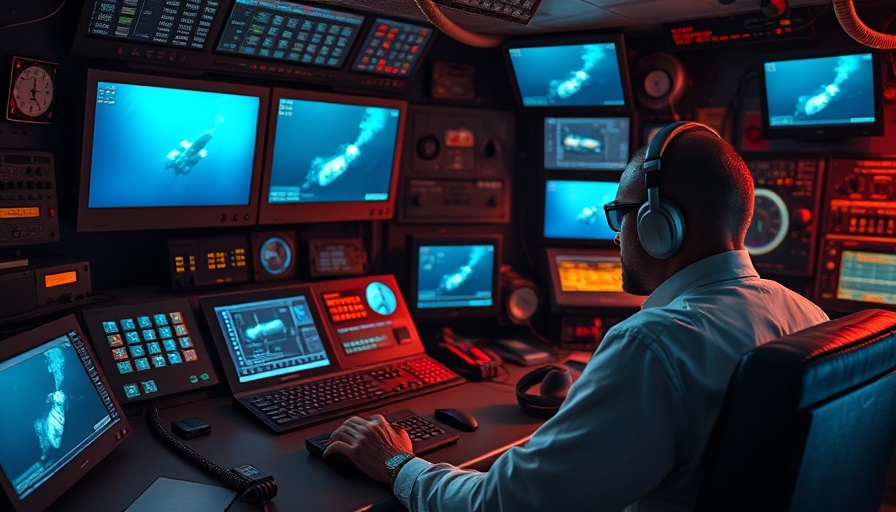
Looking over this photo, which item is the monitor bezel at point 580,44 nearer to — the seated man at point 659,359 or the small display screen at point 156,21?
the small display screen at point 156,21

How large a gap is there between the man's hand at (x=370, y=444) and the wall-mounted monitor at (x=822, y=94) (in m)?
1.85

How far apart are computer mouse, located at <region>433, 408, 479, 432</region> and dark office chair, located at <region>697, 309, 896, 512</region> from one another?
926 mm

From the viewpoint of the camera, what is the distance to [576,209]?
10.1 ft

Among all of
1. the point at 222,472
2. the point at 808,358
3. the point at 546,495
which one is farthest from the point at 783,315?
the point at 222,472

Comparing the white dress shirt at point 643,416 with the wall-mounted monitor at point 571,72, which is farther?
the wall-mounted monitor at point 571,72

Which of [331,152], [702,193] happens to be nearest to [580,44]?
[331,152]

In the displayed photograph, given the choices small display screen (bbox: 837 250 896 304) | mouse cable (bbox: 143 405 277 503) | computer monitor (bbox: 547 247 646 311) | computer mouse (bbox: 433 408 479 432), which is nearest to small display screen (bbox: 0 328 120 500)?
mouse cable (bbox: 143 405 277 503)

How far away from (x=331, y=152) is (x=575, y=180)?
0.98m

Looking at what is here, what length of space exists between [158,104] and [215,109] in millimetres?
173

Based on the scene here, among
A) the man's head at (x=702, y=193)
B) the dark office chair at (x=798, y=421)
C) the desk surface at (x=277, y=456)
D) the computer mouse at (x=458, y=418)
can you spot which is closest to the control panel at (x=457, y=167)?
the desk surface at (x=277, y=456)

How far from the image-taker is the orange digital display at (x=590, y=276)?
3018 mm

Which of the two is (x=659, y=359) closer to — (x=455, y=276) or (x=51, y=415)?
(x=51, y=415)

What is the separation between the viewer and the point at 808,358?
1.07 meters

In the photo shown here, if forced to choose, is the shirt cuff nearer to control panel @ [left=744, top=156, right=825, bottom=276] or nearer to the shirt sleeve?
the shirt sleeve
